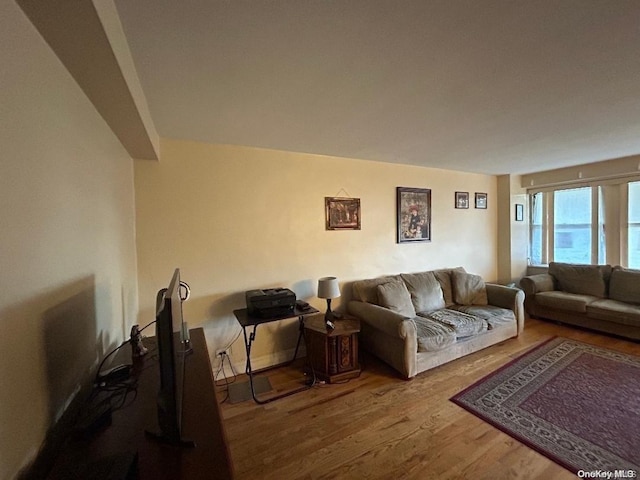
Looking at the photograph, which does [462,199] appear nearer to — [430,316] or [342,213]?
[430,316]

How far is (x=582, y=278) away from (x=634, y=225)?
97 centimetres

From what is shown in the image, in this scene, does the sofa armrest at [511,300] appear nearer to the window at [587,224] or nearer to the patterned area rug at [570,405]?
the patterned area rug at [570,405]

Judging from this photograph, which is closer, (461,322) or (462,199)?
(461,322)

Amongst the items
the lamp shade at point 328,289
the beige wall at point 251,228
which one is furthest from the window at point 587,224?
the lamp shade at point 328,289

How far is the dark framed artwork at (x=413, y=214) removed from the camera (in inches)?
148

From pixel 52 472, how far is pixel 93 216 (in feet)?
3.57

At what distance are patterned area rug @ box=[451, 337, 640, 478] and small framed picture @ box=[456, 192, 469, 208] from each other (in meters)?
2.24

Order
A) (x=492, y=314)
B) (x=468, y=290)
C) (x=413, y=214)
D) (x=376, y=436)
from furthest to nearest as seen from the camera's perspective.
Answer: (x=413, y=214) → (x=468, y=290) → (x=492, y=314) → (x=376, y=436)

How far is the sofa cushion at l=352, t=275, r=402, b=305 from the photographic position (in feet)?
10.5

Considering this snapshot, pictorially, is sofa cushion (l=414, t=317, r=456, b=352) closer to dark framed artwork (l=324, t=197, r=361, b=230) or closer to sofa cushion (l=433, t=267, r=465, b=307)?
sofa cushion (l=433, t=267, r=465, b=307)

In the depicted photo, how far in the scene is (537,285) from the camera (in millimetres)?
4176

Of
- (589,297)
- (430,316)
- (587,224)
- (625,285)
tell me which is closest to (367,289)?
(430,316)

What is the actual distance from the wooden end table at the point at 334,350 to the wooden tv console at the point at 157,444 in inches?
59.3

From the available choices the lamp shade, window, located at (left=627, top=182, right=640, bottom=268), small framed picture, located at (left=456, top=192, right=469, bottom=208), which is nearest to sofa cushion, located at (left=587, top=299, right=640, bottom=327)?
window, located at (left=627, top=182, right=640, bottom=268)
